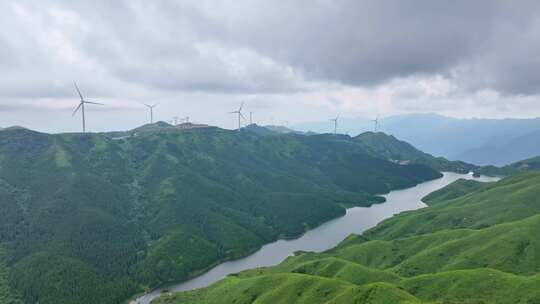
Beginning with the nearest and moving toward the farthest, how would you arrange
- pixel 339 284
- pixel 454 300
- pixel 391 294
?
pixel 391 294
pixel 454 300
pixel 339 284

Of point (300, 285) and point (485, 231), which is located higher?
point (485, 231)

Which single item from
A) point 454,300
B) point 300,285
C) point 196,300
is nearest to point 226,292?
point 196,300

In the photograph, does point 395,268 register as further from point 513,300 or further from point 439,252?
point 513,300

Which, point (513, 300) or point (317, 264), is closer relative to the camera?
point (513, 300)

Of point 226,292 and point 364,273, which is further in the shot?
point 226,292

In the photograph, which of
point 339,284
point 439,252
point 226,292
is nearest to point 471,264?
point 439,252

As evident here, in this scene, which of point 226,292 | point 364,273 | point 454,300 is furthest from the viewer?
point 226,292

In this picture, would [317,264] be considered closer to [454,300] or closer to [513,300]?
[454,300]

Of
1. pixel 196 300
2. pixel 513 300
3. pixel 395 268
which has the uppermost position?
pixel 513 300

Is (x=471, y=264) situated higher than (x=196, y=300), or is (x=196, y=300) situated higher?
(x=471, y=264)
